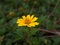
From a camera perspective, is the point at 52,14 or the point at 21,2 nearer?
the point at 52,14

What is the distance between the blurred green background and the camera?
2166 mm

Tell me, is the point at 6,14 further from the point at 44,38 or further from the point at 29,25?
the point at 29,25

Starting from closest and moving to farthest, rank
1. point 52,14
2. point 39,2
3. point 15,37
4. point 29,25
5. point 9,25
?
point 29,25
point 15,37
point 9,25
point 52,14
point 39,2

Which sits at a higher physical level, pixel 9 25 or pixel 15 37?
pixel 9 25

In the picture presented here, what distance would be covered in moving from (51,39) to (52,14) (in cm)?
50

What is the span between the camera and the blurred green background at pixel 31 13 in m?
2.17

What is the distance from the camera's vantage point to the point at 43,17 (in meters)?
2.40

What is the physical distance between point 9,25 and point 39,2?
662 mm

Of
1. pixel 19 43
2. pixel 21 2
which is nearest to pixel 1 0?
pixel 21 2

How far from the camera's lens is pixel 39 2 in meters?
2.84

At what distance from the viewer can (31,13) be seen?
8.48 feet

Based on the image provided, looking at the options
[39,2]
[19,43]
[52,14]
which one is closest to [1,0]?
[39,2]

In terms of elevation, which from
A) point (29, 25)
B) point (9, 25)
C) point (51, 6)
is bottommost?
point (29, 25)

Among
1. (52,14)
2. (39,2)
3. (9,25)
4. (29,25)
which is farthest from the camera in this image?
(39,2)
